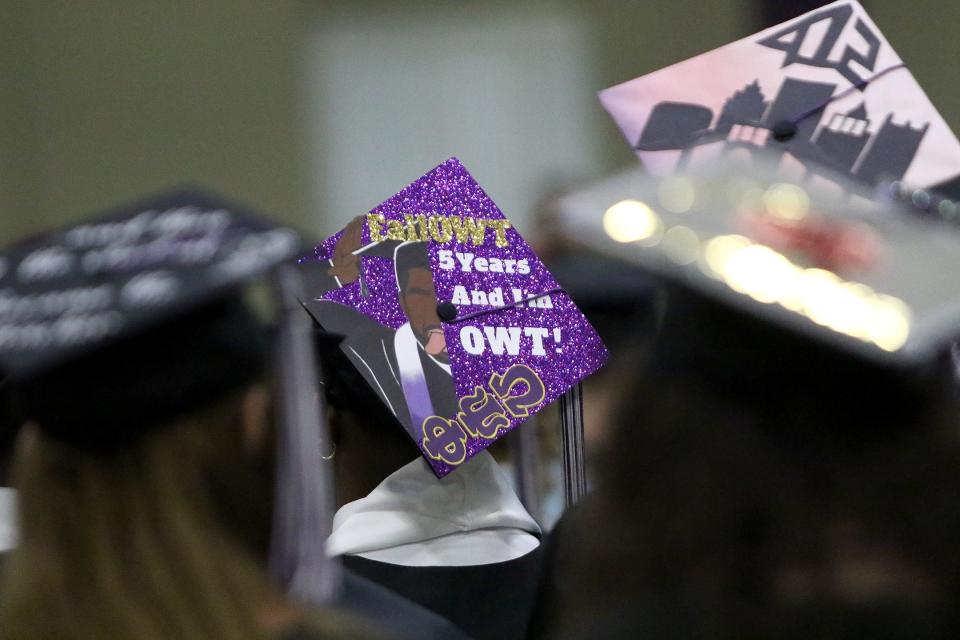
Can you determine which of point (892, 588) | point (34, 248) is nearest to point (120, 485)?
point (34, 248)

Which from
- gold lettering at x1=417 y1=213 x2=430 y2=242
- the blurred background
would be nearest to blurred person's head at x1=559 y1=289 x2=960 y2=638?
gold lettering at x1=417 y1=213 x2=430 y2=242

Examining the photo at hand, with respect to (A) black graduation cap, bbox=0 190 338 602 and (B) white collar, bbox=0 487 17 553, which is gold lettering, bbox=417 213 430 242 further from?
(B) white collar, bbox=0 487 17 553

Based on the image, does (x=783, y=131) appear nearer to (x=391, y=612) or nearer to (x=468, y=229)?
(x=468, y=229)

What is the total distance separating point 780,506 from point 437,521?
1.74 ft

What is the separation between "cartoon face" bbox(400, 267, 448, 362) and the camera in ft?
3.61

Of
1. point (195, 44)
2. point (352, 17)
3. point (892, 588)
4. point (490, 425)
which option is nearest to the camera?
point (892, 588)

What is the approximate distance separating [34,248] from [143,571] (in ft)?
1.22

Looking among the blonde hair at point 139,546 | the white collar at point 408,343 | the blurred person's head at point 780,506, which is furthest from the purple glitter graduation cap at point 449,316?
the blurred person's head at point 780,506

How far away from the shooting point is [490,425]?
109 centimetres

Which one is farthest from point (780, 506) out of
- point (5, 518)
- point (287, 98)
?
point (287, 98)

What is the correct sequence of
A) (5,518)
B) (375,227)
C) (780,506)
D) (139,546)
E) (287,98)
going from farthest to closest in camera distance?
(287,98) < (375,227) < (5,518) < (139,546) < (780,506)

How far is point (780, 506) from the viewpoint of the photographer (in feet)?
2.11

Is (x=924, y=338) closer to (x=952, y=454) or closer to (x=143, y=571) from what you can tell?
(x=952, y=454)

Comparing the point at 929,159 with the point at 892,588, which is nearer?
the point at 892,588
